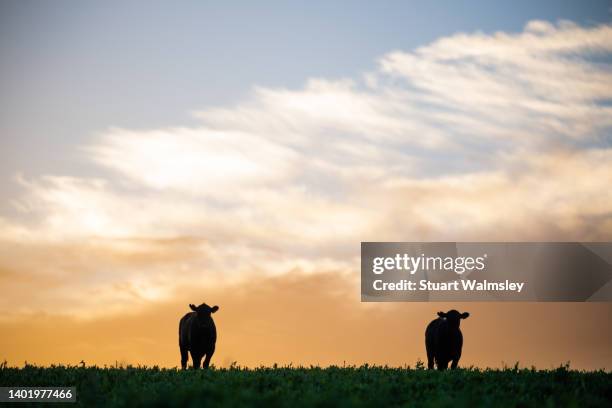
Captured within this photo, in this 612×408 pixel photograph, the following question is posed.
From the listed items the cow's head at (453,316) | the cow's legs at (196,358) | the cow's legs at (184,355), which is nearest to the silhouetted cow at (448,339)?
the cow's head at (453,316)

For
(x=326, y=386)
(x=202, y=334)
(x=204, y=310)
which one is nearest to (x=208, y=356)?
(x=202, y=334)

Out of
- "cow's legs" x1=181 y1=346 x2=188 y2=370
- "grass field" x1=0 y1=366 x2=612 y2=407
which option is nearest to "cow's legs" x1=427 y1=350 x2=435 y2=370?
"grass field" x1=0 y1=366 x2=612 y2=407

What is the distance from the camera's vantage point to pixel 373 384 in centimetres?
1817

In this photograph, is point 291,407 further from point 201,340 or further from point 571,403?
point 201,340

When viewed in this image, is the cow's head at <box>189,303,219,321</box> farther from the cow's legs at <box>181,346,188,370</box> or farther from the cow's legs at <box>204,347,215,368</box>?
the cow's legs at <box>181,346,188,370</box>

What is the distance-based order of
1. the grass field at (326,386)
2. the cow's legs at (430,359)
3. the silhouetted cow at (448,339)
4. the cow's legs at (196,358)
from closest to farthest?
the grass field at (326,386) < the silhouetted cow at (448,339) < the cow's legs at (196,358) < the cow's legs at (430,359)

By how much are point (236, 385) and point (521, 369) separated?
8.74 m

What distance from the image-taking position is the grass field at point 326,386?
549 inches

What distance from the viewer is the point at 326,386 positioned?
17.9 m

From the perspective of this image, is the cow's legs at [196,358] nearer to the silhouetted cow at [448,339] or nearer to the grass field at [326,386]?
the grass field at [326,386]

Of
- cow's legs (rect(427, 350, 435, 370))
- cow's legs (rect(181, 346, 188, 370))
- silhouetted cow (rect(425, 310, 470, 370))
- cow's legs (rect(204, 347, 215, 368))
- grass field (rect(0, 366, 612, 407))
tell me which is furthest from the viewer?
cow's legs (rect(181, 346, 188, 370))

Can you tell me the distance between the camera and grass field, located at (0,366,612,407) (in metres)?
13.9

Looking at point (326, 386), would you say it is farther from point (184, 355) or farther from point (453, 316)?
point (184, 355)

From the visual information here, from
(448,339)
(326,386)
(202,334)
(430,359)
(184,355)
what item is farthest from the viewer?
(184,355)
